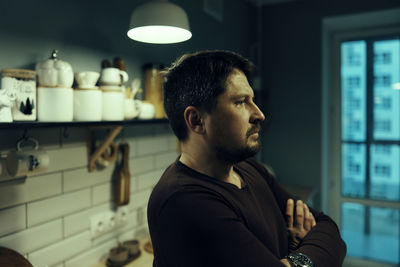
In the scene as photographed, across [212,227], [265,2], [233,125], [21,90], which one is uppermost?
[265,2]

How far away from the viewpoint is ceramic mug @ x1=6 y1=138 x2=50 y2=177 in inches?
42.5

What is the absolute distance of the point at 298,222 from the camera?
3.91 feet

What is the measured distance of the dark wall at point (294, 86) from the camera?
9.96 feet

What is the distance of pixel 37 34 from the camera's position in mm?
1257

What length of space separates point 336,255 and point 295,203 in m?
0.27

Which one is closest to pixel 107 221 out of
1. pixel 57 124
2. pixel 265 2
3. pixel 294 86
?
pixel 57 124

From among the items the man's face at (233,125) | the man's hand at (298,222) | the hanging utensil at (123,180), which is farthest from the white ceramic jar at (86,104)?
the man's hand at (298,222)

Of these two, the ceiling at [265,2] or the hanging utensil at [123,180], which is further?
the ceiling at [265,2]

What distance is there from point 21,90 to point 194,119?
0.57 metres

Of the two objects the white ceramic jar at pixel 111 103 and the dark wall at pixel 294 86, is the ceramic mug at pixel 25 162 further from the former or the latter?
the dark wall at pixel 294 86

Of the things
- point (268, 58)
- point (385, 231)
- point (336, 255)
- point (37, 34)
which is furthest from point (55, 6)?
point (385, 231)

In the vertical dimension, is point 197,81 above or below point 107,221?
above

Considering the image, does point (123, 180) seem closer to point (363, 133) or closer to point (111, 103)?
point (111, 103)

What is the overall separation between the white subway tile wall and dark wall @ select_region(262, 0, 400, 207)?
1790 millimetres
